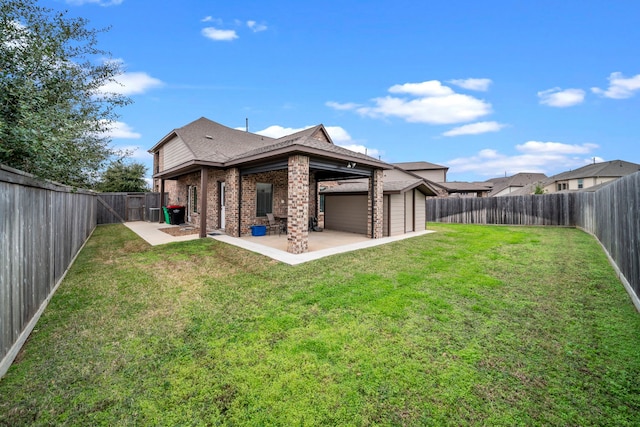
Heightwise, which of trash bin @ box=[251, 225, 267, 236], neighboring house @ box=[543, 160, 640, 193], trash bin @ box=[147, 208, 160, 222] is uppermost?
neighboring house @ box=[543, 160, 640, 193]

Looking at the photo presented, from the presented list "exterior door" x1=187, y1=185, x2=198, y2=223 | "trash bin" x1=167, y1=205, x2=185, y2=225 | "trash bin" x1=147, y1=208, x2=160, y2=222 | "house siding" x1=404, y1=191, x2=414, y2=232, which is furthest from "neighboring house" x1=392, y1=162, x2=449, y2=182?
"trash bin" x1=147, y1=208, x2=160, y2=222

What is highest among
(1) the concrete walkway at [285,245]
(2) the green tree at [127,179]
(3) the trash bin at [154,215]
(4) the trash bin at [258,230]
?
(2) the green tree at [127,179]

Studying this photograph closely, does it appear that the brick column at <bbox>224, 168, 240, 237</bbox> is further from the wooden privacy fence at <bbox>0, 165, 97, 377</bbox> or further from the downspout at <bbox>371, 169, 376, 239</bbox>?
the wooden privacy fence at <bbox>0, 165, 97, 377</bbox>

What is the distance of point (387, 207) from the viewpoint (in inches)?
453

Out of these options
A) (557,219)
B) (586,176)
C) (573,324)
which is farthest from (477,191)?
(573,324)

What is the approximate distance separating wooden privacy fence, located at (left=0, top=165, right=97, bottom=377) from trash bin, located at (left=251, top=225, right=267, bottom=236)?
630 centimetres

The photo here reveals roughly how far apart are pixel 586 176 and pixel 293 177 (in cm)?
3973

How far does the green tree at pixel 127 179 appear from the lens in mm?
21312

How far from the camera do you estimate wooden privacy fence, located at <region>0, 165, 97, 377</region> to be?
8.99 feet

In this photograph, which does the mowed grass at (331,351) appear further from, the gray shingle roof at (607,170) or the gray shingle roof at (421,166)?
the gray shingle roof at (607,170)

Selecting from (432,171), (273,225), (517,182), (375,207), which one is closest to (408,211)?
(375,207)

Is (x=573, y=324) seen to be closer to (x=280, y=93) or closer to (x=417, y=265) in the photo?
(x=417, y=265)

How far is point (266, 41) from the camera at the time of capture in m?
12.8

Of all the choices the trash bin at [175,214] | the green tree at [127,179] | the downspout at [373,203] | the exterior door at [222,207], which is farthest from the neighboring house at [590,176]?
the green tree at [127,179]
